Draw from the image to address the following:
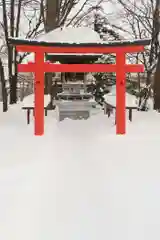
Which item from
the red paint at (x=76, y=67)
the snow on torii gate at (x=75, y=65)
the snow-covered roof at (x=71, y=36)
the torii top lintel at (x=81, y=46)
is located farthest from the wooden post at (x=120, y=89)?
the snow-covered roof at (x=71, y=36)

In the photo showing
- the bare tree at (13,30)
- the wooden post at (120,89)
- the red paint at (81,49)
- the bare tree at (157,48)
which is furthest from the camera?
the bare tree at (13,30)

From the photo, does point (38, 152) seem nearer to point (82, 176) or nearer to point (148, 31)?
point (82, 176)

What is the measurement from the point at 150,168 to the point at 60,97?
229 inches

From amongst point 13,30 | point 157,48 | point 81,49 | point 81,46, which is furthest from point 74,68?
point 13,30

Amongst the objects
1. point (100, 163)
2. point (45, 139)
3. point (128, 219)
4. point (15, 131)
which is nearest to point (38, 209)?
point (128, 219)

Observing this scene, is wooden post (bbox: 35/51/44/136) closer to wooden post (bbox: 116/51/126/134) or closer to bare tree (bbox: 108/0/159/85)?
wooden post (bbox: 116/51/126/134)

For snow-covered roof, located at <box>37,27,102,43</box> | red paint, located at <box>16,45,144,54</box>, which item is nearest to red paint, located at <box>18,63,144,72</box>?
red paint, located at <box>16,45,144,54</box>

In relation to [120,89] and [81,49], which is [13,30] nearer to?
[81,49]

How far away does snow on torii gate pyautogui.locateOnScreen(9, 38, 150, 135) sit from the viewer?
9109mm

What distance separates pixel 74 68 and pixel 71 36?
0.85 metres

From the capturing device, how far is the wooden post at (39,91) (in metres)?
9.41

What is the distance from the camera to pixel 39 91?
9.54 metres

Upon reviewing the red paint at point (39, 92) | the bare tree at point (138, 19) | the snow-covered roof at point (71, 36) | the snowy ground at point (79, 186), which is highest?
the bare tree at point (138, 19)

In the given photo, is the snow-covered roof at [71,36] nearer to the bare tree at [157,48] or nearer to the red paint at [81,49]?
the red paint at [81,49]
